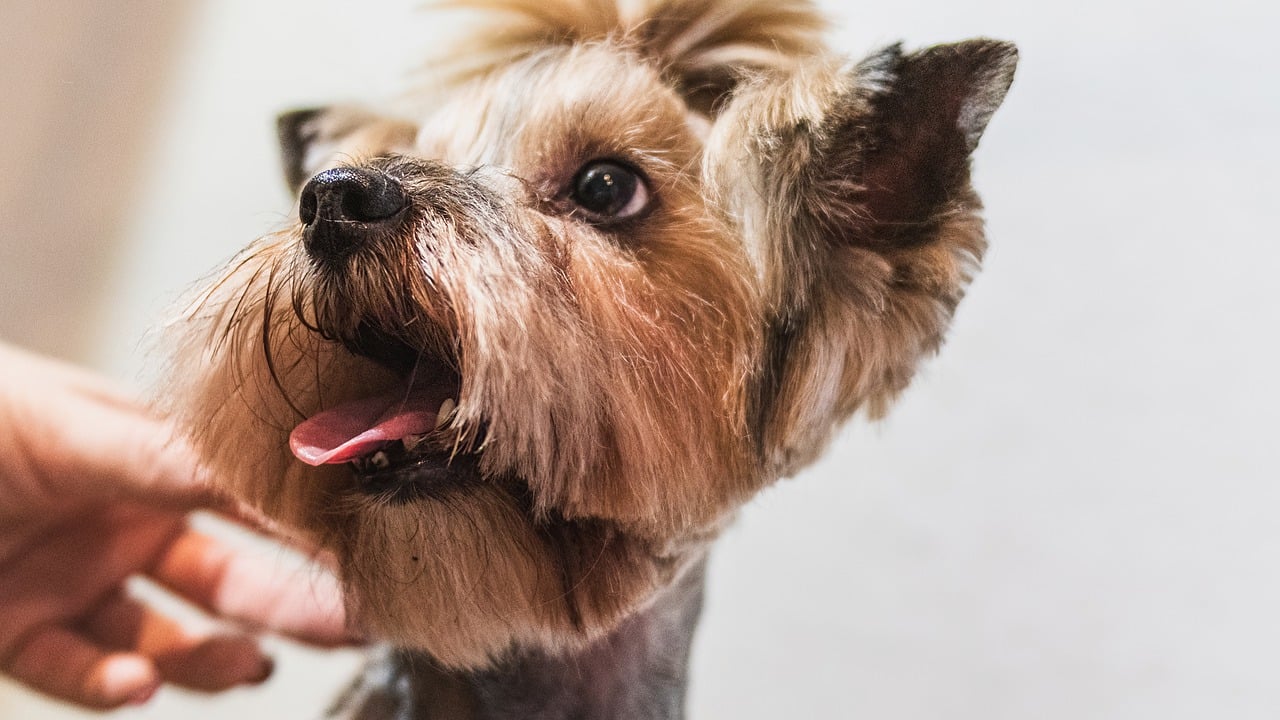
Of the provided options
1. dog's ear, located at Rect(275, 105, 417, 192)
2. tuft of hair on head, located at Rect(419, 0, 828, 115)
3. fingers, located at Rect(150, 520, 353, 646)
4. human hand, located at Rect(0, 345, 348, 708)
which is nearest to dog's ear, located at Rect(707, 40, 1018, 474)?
tuft of hair on head, located at Rect(419, 0, 828, 115)

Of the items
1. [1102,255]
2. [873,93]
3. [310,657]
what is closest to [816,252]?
[873,93]

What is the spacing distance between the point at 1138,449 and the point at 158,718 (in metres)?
1.92

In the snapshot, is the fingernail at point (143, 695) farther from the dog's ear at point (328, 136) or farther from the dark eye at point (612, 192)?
the dark eye at point (612, 192)

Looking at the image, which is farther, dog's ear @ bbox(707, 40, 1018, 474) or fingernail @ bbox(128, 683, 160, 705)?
fingernail @ bbox(128, 683, 160, 705)

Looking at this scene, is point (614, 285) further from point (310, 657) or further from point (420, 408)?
point (310, 657)

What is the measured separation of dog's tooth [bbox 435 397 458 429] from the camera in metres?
0.62

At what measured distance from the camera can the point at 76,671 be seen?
1123 mm

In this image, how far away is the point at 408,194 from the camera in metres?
0.60

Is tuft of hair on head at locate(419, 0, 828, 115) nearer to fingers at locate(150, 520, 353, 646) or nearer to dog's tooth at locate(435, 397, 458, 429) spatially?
dog's tooth at locate(435, 397, 458, 429)

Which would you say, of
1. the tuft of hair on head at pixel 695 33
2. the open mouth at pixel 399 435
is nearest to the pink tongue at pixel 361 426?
the open mouth at pixel 399 435

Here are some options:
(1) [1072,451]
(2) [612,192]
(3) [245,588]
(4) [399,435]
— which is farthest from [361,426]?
(1) [1072,451]

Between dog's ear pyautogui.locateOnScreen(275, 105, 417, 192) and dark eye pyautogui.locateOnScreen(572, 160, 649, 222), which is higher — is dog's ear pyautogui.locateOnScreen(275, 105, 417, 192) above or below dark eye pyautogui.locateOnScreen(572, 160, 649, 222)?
above

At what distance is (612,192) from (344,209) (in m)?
0.24

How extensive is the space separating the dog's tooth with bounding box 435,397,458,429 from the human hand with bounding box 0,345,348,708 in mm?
379
